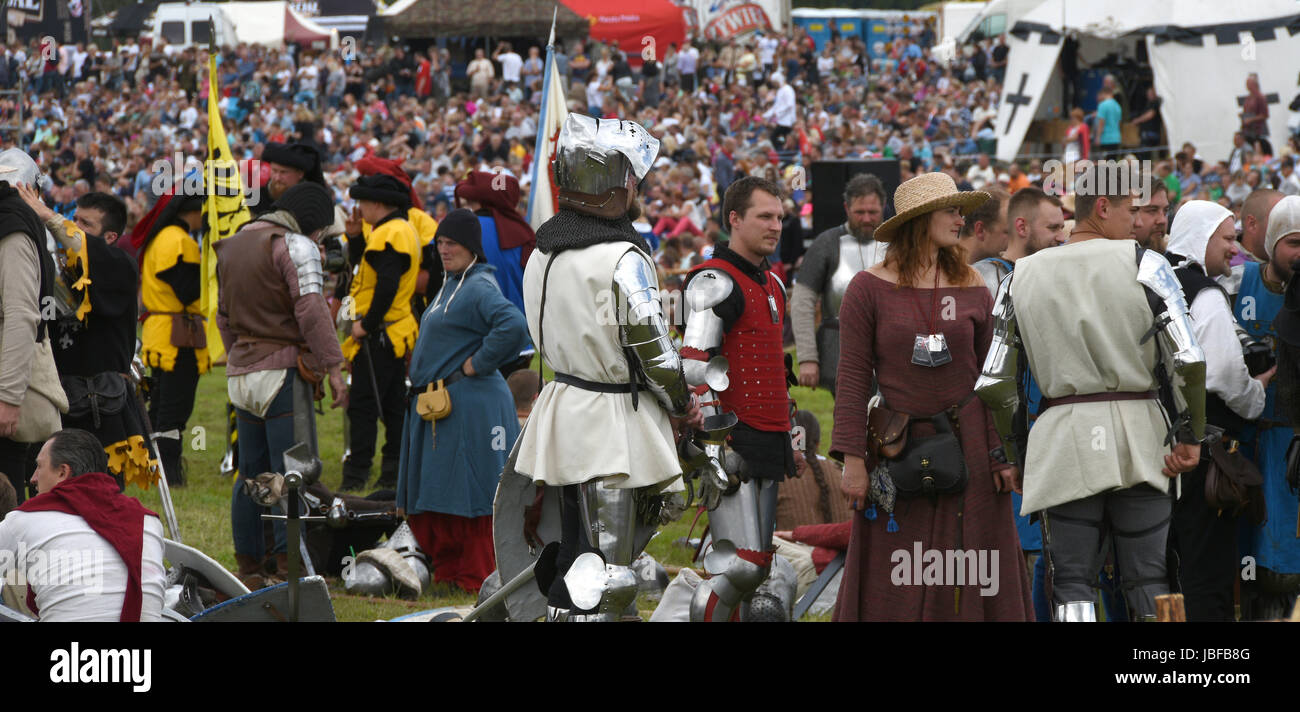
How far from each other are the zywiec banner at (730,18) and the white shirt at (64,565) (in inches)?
1237

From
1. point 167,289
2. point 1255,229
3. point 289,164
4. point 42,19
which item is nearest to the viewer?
point 1255,229

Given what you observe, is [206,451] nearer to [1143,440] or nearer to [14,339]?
[14,339]

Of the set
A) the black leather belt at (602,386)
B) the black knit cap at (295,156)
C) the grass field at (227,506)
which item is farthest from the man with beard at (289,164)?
the black leather belt at (602,386)

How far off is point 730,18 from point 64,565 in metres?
32.3

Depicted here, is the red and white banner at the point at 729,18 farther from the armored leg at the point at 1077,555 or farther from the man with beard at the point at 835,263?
the armored leg at the point at 1077,555

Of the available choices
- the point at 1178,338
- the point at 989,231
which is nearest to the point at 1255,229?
the point at 989,231

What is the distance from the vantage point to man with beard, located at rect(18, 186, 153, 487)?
282 inches

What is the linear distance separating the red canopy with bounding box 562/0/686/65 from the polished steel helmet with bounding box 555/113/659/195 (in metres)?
29.5

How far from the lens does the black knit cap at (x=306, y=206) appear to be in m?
7.43

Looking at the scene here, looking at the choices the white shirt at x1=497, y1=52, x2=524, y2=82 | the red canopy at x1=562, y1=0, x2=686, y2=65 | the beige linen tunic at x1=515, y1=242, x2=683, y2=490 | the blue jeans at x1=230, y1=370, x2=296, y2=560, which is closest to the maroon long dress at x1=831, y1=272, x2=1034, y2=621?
the beige linen tunic at x1=515, y1=242, x2=683, y2=490

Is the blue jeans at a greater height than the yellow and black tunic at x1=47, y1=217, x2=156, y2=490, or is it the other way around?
the yellow and black tunic at x1=47, y1=217, x2=156, y2=490

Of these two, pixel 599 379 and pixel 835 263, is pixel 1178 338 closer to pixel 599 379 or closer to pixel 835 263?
pixel 599 379

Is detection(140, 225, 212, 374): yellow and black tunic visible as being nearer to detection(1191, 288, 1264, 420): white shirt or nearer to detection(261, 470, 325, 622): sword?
detection(261, 470, 325, 622): sword

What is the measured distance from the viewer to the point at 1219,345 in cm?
543
